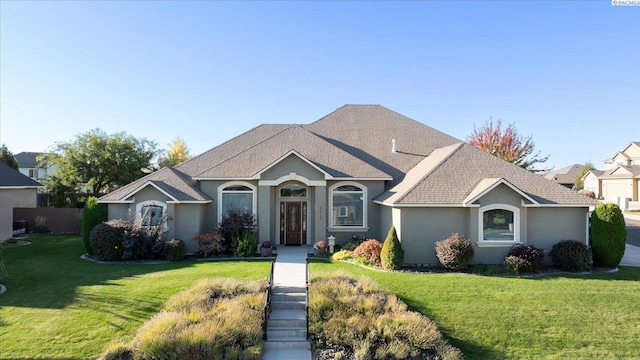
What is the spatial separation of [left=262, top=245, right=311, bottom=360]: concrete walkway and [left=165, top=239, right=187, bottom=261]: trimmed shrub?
509cm

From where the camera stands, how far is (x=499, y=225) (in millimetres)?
16297

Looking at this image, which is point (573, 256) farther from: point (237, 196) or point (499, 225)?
point (237, 196)

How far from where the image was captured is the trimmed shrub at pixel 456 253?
15172mm

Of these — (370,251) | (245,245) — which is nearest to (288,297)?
(370,251)

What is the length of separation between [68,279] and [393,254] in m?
12.9

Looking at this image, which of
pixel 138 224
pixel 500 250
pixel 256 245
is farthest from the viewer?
pixel 256 245

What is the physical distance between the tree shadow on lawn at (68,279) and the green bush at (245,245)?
6.40ft

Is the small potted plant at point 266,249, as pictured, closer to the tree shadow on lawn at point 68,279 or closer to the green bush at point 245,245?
the green bush at point 245,245

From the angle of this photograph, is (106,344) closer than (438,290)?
Yes

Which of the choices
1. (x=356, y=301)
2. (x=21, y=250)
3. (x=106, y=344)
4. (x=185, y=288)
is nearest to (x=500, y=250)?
(x=356, y=301)

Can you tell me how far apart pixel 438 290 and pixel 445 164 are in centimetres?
749

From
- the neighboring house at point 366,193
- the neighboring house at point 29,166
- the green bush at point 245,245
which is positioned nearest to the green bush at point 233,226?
the green bush at point 245,245

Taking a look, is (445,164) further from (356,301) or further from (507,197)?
(356,301)

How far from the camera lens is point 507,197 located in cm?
1625
